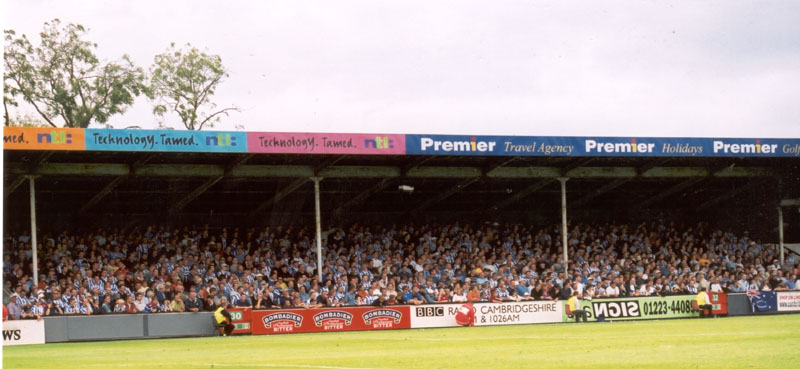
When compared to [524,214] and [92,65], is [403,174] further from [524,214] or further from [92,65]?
[92,65]

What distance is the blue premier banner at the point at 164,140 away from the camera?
26.2 metres

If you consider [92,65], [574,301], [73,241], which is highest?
[92,65]

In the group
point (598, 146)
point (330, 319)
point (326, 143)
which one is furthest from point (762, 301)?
point (326, 143)

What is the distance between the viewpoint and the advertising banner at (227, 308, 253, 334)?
2606cm

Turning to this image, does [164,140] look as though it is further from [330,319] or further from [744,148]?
[744,148]

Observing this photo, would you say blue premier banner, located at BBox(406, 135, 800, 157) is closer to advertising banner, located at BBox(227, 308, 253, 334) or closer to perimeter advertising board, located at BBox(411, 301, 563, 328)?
perimeter advertising board, located at BBox(411, 301, 563, 328)

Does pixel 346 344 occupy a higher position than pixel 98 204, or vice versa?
pixel 98 204

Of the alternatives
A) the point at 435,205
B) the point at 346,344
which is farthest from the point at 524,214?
the point at 346,344

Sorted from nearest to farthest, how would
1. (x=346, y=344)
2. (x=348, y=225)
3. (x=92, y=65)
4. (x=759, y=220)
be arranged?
(x=346, y=344)
(x=348, y=225)
(x=759, y=220)
(x=92, y=65)

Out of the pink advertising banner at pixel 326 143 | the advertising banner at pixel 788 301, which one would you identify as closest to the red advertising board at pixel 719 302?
the advertising banner at pixel 788 301

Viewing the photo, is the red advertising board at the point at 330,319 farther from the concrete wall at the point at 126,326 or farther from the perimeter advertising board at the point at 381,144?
the perimeter advertising board at the point at 381,144

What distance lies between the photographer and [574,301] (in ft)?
95.1

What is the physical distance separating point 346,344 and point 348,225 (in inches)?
660

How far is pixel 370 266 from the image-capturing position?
3145cm
